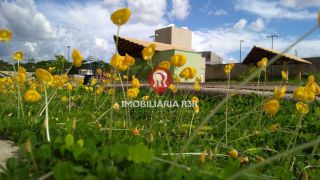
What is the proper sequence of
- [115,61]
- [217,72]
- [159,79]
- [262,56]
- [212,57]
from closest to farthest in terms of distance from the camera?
[115,61], [159,79], [262,56], [217,72], [212,57]

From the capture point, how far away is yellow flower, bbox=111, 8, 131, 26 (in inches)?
67.9

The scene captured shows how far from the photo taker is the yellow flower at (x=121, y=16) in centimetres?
172

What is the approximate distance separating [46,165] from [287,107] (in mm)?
4211

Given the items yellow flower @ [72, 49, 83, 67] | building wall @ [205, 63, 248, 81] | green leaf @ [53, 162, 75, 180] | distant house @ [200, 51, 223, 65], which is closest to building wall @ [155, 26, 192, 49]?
building wall @ [205, 63, 248, 81]

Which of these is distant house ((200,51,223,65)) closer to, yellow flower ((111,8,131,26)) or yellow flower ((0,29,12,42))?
yellow flower ((0,29,12,42))

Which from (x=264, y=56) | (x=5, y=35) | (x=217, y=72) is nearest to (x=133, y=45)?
(x=264, y=56)

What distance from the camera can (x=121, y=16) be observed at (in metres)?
1.74

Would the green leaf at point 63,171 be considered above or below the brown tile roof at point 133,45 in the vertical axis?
below

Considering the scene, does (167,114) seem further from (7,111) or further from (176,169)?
(176,169)

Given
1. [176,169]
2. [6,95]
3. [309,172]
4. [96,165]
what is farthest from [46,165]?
[6,95]

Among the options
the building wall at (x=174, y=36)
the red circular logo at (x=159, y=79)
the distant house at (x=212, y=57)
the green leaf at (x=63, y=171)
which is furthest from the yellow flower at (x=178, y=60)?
the distant house at (x=212, y=57)

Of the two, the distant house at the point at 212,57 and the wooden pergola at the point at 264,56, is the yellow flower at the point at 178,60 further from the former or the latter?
the distant house at the point at 212,57

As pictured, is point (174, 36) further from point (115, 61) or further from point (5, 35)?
point (115, 61)

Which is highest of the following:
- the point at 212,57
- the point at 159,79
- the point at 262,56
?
the point at 212,57
